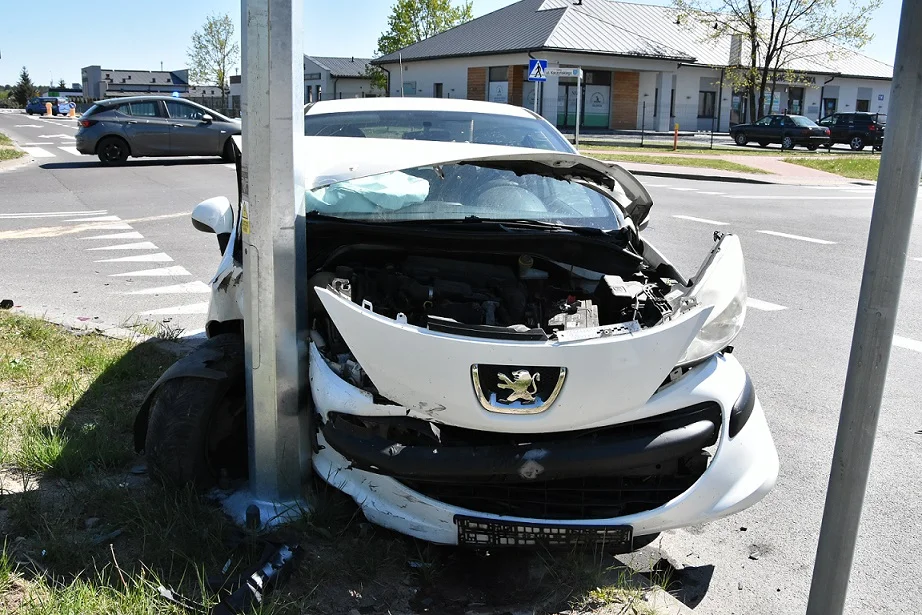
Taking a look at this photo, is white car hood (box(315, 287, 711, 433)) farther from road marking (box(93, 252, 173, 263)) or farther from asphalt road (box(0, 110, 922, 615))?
road marking (box(93, 252, 173, 263))

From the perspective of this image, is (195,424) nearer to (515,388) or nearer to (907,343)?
(515,388)

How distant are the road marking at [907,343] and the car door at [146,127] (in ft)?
58.8

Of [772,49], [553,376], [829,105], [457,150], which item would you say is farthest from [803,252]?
[829,105]

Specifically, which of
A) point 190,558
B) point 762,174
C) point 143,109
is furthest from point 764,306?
point 143,109

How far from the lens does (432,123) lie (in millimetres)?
4910

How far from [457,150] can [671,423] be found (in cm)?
153

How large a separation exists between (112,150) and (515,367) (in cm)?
1971

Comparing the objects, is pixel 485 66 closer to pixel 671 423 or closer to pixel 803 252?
pixel 803 252

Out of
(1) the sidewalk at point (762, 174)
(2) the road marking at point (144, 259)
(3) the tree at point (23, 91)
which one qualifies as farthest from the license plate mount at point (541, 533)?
(3) the tree at point (23, 91)

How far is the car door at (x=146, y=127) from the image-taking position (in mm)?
19828

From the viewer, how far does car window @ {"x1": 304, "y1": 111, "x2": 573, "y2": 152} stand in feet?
15.6

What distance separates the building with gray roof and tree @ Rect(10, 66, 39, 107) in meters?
72.9

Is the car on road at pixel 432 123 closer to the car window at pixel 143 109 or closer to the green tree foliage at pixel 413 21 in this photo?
the car window at pixel 143 109

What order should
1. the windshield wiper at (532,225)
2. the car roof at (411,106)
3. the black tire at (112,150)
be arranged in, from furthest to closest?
the black tire at (112,150) < the car roof at (411,106) < the windshield wiper at (532,225)
